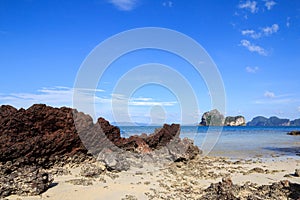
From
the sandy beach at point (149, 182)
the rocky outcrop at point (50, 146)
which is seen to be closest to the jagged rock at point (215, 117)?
the rocky outcrop at point (50, 146)

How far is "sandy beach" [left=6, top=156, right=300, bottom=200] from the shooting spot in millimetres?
8875

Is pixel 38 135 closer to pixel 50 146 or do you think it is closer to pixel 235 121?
pixel 50 146

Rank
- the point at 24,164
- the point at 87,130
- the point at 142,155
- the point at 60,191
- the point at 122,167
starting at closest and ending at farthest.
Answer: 1. the point at 60,191
2. the point at 24,164
3. the point at 122,167
4. the point at 87,130
5. the point at 142,155

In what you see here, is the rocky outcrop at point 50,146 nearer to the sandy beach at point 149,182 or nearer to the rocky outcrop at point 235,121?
the sandy beach at point 149,182

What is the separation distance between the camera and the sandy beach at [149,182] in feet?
29.1

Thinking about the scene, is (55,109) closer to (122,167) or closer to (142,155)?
(122,167)

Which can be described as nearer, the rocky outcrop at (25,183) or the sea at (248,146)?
the rocky outcrop at (25,183)

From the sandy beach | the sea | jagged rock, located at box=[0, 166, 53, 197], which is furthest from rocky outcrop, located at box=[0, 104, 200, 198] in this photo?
the sea

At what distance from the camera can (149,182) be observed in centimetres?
1077

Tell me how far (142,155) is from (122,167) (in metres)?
3.26

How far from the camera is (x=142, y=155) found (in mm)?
15859

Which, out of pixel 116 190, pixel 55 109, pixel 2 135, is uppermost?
pixel 55 109

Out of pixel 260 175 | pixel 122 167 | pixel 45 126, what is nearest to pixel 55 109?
pixel 45 126

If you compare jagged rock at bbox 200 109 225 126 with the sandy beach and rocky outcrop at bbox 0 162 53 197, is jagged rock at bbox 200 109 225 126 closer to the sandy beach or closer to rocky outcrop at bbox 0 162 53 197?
the sandy beach
